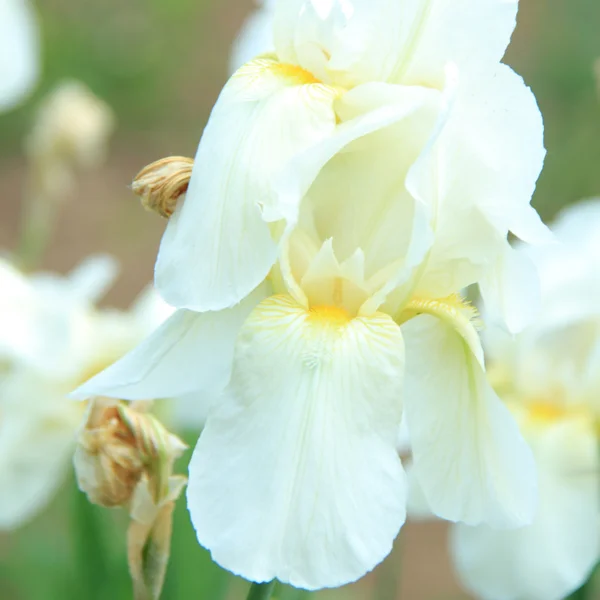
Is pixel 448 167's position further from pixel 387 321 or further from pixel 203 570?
pixel 203 570

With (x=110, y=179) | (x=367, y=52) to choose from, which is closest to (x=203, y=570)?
(x=367, y=52)

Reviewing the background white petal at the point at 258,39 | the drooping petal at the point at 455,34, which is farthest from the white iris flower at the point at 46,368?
the drooping petal at the point at 455,34

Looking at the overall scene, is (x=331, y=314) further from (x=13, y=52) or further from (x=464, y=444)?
(x=13, y=52)

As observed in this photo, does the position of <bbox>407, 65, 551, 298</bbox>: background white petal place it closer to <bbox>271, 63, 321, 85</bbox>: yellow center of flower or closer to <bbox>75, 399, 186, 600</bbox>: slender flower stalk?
<bbox>271, 63, 321, 85</bbox>: yellow center of flower

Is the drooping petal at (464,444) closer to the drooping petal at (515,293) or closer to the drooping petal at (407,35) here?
the drooping petal at (515,293)

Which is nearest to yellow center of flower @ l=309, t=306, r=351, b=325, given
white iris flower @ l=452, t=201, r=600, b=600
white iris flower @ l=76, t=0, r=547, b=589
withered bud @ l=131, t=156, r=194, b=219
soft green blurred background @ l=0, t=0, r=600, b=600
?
white iris flower @ l=76, t=0, r=547, b=589

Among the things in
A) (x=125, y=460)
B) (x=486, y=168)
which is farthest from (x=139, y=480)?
(x=486, y=168)
